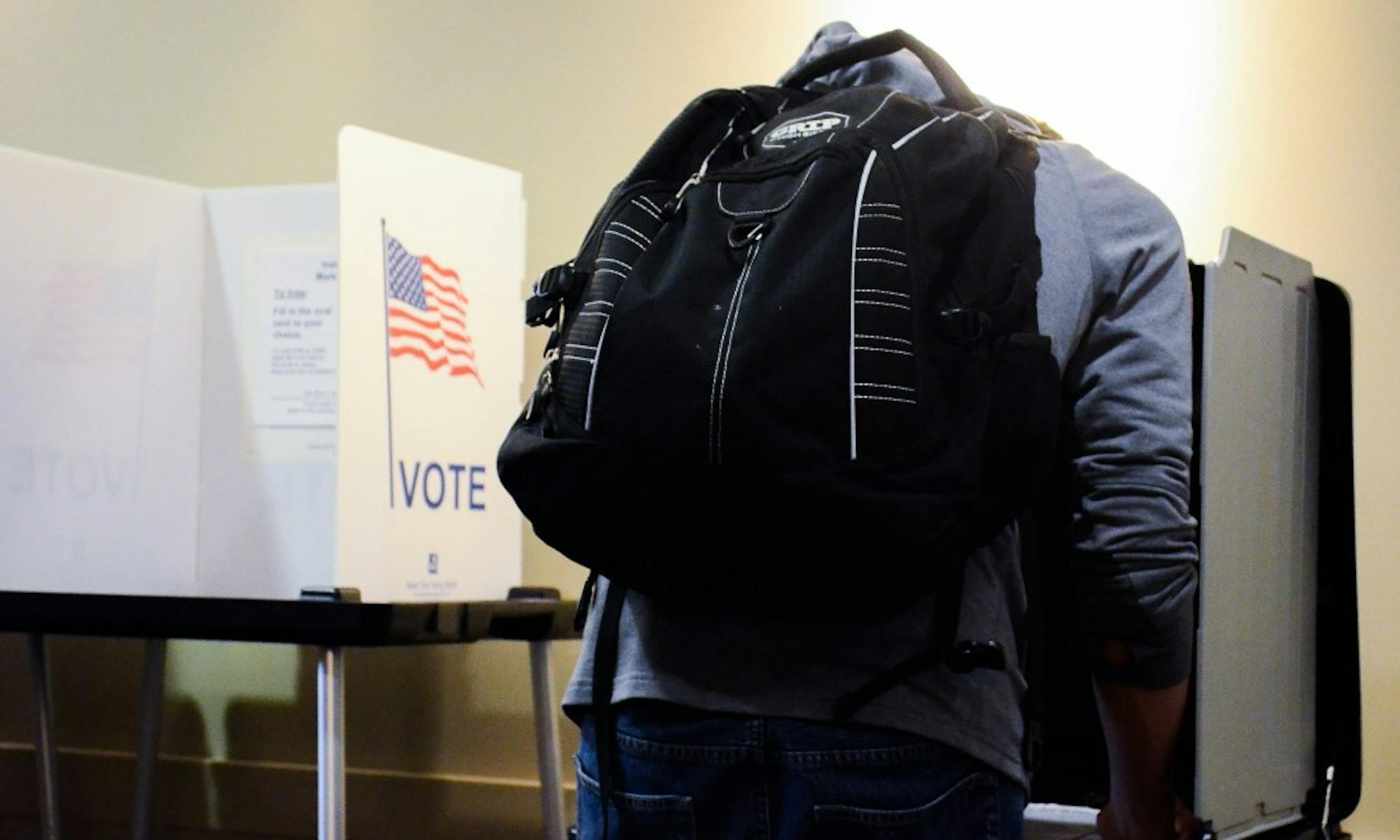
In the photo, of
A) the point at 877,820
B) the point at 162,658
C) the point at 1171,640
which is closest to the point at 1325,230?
the point at 1171,640

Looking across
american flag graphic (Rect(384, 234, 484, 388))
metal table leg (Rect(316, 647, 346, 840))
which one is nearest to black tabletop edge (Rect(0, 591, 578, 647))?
metal table leg (Rect(316, 647, 346, 840))

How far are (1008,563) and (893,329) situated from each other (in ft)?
0.58

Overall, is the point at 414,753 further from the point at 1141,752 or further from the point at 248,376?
the point at 1141,752

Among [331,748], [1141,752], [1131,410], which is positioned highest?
[1131,410]

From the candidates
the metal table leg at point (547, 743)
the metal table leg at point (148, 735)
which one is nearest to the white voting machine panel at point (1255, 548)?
the metal table leg at point (547, 743)

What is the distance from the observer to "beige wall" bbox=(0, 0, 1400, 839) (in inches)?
82.9

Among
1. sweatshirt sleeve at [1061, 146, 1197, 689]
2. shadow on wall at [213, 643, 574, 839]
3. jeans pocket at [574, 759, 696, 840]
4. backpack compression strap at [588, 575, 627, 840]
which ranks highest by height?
sweatshirt sleeve at [1061, 146, 1197, 689]

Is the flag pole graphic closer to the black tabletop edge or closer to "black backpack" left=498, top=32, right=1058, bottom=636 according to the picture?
the black tabletop edge

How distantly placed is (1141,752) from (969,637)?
35cm

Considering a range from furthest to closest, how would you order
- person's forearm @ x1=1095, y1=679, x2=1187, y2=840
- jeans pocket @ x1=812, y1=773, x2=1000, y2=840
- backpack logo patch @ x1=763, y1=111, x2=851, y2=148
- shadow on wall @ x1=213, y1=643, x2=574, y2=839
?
shadow on wall @ x1=213, y1=643, x2=574, y2=839 → person's forearm @ x1=1095, y1=679, x2=1187, y2=840 → backpack logo patch @ x1=763, y1=111, x2=851, y2=148 → jeans pocket @ x1=812, y1=773, x2=1000, y2=840

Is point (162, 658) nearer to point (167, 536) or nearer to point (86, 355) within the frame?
point (167, 536)

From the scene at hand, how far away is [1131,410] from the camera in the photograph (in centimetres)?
102

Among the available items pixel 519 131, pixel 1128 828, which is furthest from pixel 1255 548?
pixel 519 131

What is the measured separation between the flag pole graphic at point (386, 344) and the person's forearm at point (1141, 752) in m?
1.18
